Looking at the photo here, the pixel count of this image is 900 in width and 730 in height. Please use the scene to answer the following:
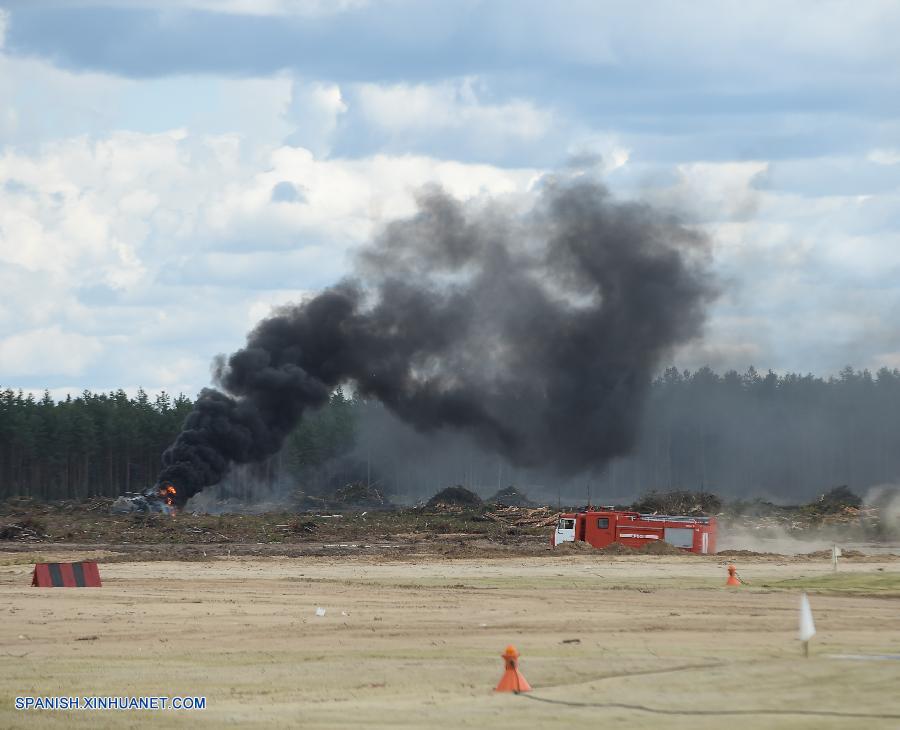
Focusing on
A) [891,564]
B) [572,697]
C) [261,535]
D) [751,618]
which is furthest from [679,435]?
[572,697]

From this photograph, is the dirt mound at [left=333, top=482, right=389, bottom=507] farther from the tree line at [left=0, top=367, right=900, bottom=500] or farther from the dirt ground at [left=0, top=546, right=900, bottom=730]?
the dirt ground at [left=0, top=546, right=900, bottom=730]

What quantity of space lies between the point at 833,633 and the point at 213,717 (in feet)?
44.7

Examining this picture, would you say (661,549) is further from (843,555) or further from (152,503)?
(152,503)

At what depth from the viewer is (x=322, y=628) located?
28328 mm

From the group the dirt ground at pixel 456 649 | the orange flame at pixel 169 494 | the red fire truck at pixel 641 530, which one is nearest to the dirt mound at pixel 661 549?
the red fire truck at pixel 641 530

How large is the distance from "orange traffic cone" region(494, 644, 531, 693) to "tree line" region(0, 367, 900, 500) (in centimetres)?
11460

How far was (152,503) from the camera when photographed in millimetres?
93500

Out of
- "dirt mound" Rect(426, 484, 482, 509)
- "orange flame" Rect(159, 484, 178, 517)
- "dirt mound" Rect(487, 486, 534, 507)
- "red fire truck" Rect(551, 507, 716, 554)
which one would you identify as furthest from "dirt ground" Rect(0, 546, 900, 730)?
"dirt mound" Rect(487, 486, 534, 507)

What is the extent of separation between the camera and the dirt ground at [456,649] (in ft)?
58.3

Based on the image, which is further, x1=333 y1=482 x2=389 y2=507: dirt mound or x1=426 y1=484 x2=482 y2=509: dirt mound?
x1=333 y1=482 x2=389 y2=507: dirt mound

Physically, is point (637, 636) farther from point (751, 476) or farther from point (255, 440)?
point (751, 476)

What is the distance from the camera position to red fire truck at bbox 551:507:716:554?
192ft

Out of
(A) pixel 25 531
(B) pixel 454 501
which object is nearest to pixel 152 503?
(A) pixel 25 531

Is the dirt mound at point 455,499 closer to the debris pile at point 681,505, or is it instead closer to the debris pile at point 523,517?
the debris pile at point 523,517
